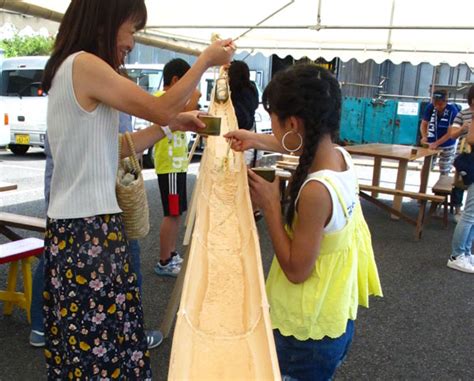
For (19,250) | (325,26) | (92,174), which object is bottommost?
(19,250)

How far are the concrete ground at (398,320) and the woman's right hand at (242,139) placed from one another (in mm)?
1259

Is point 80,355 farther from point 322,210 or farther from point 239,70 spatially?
point 239,70

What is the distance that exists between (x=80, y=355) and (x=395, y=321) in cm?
241

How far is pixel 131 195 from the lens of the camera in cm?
172

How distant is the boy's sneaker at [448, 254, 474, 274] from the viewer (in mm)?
4281

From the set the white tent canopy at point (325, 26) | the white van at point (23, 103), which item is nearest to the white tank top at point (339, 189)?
the white tent canopy at point (325, 26)

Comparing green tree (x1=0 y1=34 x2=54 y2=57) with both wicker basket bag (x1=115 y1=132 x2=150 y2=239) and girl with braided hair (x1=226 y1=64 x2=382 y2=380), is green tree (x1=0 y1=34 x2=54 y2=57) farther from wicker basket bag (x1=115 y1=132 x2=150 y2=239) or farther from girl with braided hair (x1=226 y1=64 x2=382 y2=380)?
girl with braided hair (x1=226 y1=64 x2=382 y2=380)

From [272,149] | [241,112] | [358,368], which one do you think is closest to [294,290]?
[272,149]

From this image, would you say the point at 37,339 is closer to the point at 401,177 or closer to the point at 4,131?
the point at 401,177

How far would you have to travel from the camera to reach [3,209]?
18.3 ft

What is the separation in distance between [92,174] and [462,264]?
3.89 meters

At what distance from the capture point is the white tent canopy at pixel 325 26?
539 cm

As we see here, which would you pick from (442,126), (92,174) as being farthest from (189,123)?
(442,126)

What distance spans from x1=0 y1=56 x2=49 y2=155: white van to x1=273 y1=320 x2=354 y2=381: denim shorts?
29.8ft
